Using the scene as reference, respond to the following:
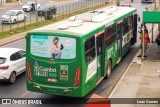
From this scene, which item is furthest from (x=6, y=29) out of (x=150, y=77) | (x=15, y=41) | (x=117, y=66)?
(x=150, y=77)

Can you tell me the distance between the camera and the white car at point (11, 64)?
16.3m

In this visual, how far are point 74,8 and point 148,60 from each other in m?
34.7

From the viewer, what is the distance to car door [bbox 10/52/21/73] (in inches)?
664

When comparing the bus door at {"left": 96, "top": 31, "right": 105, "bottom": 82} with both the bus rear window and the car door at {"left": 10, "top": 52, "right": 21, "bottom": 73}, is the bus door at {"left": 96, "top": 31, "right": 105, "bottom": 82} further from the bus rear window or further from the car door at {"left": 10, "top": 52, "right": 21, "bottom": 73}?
the car door at {"left": 10, "top": 52, "right": 21, "bottom": 73}

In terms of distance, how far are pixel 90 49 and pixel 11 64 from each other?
4.26 meters

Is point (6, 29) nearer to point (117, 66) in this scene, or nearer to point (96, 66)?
point (117, 66)

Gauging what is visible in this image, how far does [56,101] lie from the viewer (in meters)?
14.7

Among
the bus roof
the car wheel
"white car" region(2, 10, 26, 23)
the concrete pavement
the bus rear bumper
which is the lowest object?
the concrete pavement

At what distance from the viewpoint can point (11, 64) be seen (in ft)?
54.7

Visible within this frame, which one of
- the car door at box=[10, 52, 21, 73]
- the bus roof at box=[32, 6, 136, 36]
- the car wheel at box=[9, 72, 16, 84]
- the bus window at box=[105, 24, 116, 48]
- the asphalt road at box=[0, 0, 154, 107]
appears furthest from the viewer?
the bus window at box=[105, 24, 116, 48]

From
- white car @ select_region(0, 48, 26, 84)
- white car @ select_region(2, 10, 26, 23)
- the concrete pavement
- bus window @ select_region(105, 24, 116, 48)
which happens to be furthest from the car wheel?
white car @ select_region(2, 10, 26, 23)

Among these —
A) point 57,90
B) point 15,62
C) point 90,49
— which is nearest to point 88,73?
point 90,49

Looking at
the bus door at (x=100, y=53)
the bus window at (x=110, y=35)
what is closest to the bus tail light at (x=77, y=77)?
the bus door at (x=100, y=53)

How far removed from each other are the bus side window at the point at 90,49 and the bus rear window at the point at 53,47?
31.4 inches
